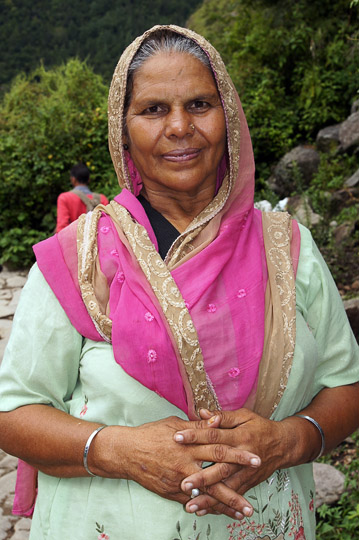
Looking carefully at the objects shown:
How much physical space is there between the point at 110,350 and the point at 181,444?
0.32 m

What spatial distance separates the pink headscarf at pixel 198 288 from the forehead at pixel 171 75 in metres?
0.05

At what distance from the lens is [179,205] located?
69.0 inches

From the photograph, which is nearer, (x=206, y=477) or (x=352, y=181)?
(x=206, y=477)

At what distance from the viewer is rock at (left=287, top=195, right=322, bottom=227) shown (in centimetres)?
587

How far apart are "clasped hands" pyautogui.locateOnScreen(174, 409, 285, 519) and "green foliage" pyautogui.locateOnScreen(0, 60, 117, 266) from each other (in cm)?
809

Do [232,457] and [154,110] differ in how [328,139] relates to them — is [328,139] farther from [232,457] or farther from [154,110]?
[232,457]

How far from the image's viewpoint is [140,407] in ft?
4.99

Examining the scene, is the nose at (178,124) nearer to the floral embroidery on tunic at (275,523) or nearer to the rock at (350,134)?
the floral embroidery on tunic at (275,523)

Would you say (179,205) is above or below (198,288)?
above

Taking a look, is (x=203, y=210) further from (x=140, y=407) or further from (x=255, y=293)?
(x=140, y=407)

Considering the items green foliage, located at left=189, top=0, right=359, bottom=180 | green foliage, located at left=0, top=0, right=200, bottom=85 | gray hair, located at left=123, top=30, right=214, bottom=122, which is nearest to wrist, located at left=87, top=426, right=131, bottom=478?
gray hair, located at left=123, top=30, right=214, bottom=122

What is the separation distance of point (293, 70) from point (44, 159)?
4.81m

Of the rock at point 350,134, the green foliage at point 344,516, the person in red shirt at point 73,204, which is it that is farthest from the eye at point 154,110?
the rock at point 350,134

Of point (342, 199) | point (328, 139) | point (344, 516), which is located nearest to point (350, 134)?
point (328, 139)
